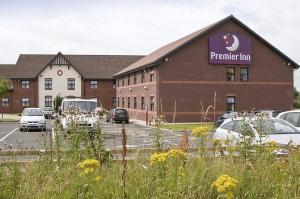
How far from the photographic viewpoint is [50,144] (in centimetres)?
660

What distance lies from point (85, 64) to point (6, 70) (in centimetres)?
1420

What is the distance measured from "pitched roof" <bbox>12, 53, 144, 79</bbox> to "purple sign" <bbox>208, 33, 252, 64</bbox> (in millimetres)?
28820

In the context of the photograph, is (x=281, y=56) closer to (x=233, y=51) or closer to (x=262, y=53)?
(x=262, y=53)

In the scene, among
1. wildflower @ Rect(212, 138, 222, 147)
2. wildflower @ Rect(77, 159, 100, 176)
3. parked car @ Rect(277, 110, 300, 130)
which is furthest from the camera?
parked car @ Rect(277, 110, 300, 130)

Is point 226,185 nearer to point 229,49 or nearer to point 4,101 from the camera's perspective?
point 229,49

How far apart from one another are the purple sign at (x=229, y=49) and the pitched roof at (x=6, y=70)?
4104cm

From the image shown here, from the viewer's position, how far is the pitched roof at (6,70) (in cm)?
7571

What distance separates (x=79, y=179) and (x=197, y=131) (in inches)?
72.6

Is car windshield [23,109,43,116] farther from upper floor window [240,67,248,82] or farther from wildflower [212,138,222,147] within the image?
wildflower [212,138,222,147]

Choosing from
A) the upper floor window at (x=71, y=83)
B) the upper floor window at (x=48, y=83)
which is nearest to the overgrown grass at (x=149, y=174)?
the upper floor window at (x=71, y=83)

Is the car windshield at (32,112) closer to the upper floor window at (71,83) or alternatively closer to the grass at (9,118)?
the grass at (9,118)

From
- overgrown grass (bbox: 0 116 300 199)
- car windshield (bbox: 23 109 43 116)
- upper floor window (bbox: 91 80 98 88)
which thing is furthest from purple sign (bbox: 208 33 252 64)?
overgrown grass (bbox: 0 116 300 199)

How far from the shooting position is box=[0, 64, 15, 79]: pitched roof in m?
75.7

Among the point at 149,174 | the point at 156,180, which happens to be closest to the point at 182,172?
the point at 156,180
